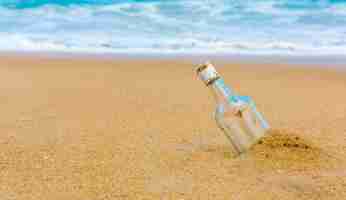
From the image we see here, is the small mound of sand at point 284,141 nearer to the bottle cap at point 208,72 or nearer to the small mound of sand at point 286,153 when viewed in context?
the small mound of sand at point 286,153

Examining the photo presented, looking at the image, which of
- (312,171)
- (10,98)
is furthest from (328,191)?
(10,98)

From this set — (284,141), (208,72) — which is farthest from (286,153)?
(208,72)

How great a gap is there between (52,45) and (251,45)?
5.04m

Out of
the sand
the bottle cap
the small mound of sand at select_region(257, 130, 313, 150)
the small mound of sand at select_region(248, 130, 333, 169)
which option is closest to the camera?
the sand

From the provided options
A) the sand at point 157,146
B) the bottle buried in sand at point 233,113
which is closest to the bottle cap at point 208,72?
the bottle buried in sand at point 233,113

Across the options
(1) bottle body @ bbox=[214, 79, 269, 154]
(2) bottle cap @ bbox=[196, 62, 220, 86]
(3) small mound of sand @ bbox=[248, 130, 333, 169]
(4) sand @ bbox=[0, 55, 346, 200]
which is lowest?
(4) sand @ bbox=[0, 55, 346, 200]

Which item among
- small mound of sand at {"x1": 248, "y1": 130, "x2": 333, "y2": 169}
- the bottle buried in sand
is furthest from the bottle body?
small mound of sand at {"x1": 248, "y1": 130, "x2": 333, "y2": 169}

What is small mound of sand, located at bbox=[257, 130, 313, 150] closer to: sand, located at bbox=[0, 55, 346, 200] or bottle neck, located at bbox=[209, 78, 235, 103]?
sand, located at bbox=[0, 55, 346, 200]

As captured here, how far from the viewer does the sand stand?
208 cm

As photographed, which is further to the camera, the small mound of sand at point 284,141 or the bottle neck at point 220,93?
the small mound of sand at point 284,141

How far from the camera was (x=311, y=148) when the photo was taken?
2533 mm

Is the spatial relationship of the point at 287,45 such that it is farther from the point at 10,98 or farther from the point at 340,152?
the point at 340,152

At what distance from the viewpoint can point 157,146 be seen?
2.75 metres

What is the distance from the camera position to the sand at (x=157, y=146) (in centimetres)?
208
